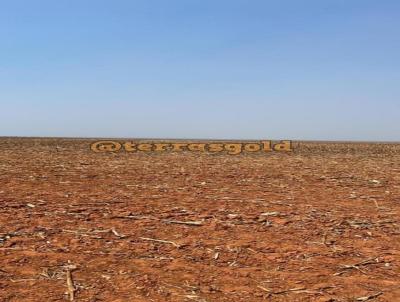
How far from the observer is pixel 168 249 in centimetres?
568

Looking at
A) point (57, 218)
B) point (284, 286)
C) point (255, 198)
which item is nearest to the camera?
point (284, 286)

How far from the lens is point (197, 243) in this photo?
5.93 meters

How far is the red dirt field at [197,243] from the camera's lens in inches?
174

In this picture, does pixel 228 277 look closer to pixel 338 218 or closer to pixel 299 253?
pixel 299 253

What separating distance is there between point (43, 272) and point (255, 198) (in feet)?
17.3

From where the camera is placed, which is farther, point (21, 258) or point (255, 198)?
point (255, 198)

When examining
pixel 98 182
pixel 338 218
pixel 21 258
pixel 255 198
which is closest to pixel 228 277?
pixel 21 258

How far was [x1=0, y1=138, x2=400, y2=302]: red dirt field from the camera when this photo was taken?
443 centimetres
